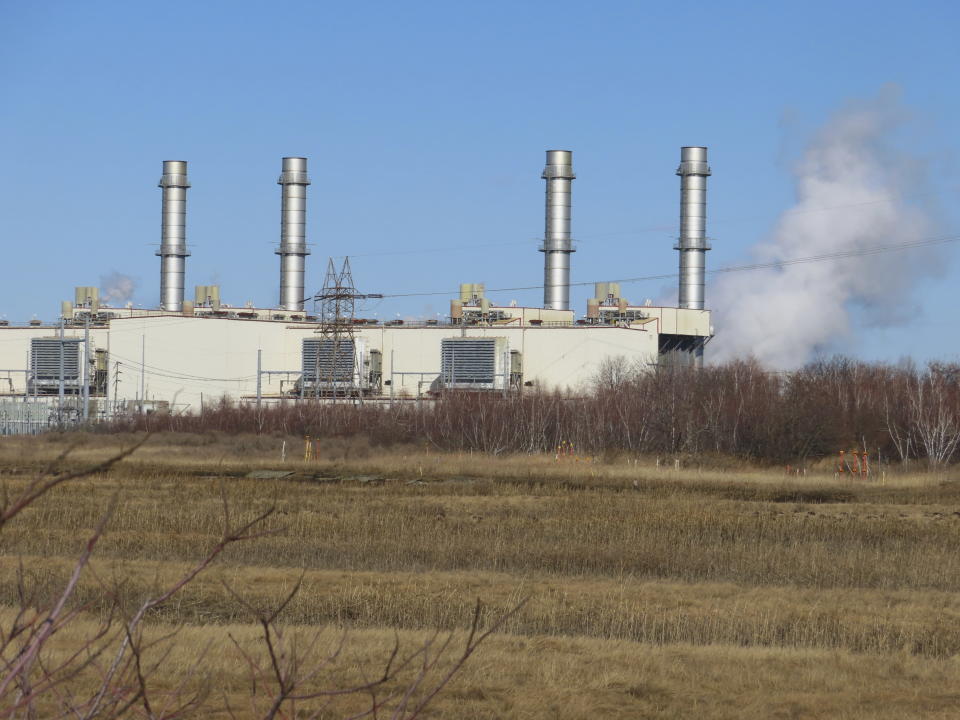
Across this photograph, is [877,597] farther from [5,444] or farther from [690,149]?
[690,149]

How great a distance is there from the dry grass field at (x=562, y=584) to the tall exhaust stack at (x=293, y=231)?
153ft

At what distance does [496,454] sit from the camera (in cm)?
6500

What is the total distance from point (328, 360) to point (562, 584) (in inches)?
2346

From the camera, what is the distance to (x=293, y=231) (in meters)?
88.3

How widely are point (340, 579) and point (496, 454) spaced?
45054 millimetres

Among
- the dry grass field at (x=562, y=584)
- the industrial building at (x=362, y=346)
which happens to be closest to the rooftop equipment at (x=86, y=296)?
the industrial building at (x=362, y=346)

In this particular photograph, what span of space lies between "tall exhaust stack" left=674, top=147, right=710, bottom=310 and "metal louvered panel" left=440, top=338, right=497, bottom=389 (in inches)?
607

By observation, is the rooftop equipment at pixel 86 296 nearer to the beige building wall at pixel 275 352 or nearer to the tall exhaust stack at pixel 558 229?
the beige building wall at pixel 275 352

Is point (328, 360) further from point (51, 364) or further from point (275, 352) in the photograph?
point (51, 364)

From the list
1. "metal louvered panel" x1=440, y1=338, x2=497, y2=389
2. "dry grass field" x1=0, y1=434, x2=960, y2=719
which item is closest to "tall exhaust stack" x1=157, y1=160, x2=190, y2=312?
"metal louvered panel" x1=440, y1=338, x2=497, y2=389

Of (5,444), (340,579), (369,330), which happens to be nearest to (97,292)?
(369,330)

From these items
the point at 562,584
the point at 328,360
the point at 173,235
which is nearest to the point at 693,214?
the point at 328,360

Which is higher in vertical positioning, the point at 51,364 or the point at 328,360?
the point at 328,360

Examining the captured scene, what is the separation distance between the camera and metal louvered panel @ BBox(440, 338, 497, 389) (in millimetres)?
77438
